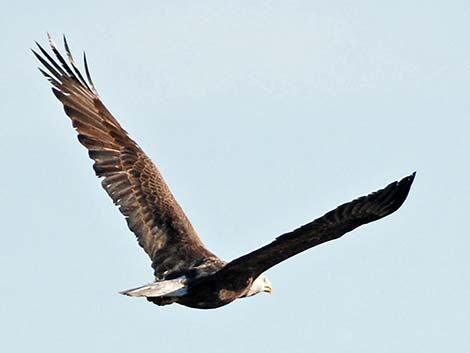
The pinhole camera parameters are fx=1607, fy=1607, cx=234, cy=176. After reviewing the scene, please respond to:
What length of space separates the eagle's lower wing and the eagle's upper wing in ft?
7.28

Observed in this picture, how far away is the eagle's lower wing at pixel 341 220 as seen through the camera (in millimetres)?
17000

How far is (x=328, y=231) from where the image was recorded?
1741 cm

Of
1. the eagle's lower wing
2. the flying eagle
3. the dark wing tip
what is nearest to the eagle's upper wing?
the flying eagle

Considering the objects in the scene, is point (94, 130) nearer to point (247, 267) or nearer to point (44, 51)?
point (44, 51)

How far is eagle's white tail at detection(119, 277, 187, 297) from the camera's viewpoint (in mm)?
18297

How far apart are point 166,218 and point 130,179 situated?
0.74 m

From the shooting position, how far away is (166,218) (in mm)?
20562

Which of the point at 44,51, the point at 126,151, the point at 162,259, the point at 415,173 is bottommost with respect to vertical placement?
the point at 415,173

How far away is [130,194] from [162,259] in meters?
1.08

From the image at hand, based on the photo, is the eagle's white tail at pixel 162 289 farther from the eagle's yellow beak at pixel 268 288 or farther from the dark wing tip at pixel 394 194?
the dark wing tip at pixel 394 194

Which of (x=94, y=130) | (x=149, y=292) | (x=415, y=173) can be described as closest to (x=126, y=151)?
(x=94, y=130)

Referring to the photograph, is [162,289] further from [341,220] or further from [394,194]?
[394,194]

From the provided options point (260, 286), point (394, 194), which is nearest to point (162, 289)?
point (260, 286)

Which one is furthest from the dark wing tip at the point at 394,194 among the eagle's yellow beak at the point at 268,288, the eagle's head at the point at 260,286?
the eagle's yellow beak at the point at 268,288
